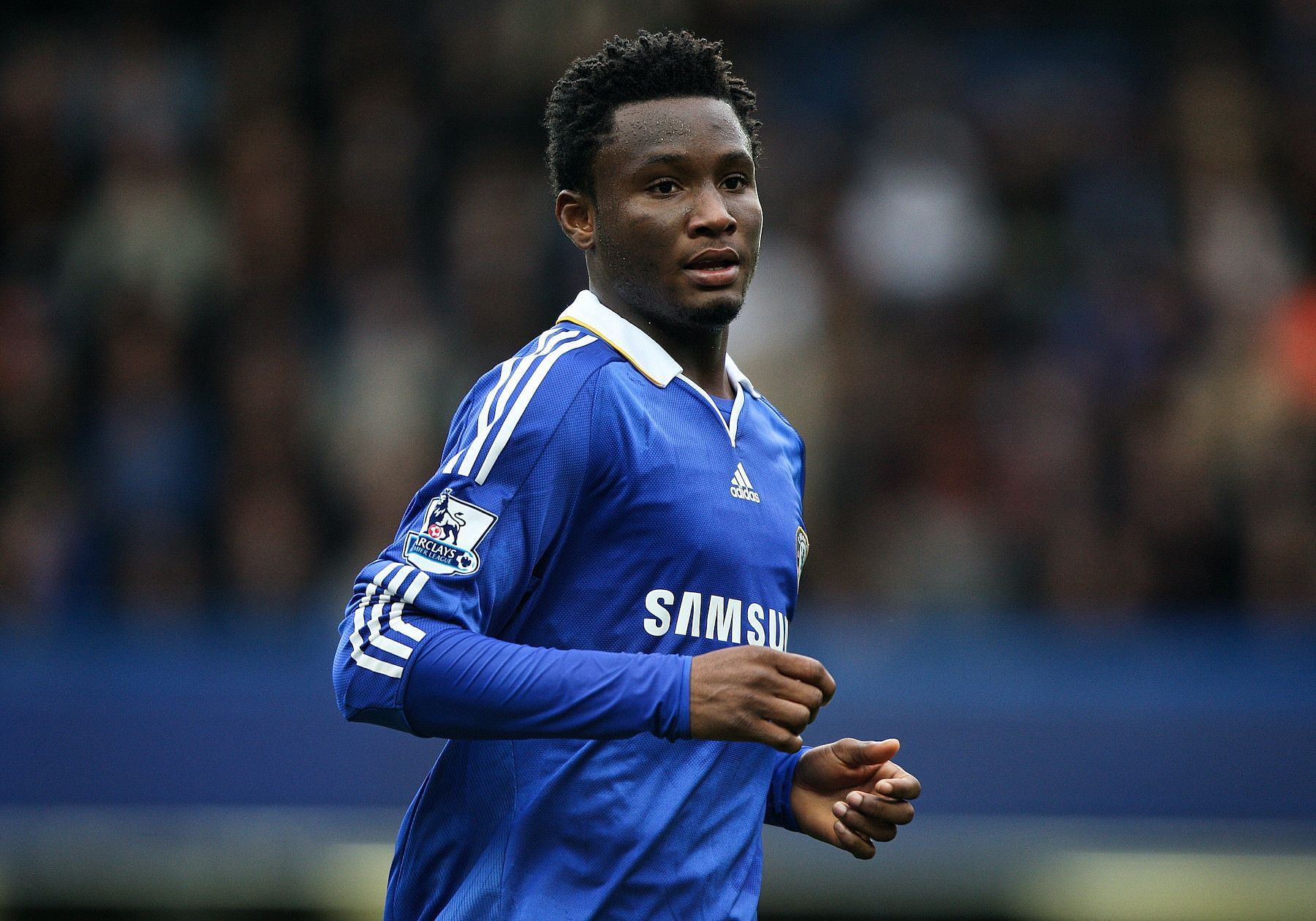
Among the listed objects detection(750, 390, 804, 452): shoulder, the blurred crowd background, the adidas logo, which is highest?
the blurred crowd background

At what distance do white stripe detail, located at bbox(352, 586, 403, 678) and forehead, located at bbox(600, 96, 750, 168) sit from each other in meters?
0.94

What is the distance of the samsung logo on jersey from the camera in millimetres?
2980

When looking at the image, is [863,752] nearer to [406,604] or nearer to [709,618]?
[709,618]

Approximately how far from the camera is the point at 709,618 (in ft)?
9.95

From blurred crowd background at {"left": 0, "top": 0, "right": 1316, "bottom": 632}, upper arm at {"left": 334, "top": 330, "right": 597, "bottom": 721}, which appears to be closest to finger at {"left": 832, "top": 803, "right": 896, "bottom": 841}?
upper arm at {"left": 334, "top": 330, "right": 597, "bottom": 721}

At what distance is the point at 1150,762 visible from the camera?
695 centimetres

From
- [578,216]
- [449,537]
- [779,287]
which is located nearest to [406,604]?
A: [449,537]

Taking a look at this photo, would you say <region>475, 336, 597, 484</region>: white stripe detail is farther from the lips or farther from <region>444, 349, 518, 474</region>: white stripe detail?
the lips

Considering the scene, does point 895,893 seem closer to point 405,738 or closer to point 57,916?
point 405,738

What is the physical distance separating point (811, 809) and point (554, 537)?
34.0 inches

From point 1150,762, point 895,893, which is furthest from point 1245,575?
point 895,893

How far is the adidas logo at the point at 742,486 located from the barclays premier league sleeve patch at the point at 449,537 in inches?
20.3

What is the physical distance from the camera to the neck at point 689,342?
10.6 feet

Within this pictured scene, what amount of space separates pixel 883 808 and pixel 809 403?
578 centimetres
